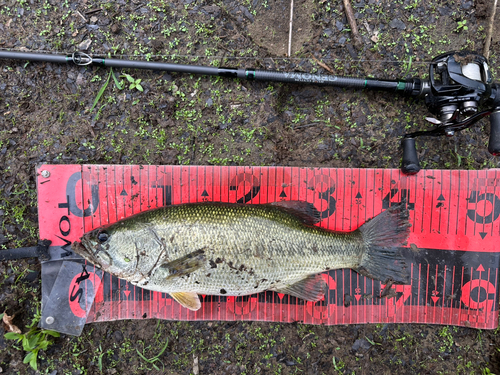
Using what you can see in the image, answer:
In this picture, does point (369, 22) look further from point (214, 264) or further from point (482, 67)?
point (214, 264)

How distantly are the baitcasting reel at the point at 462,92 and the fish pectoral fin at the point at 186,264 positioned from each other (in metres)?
2.66

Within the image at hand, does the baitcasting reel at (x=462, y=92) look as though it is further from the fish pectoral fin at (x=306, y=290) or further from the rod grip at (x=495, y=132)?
the fish pectoral fin at (x=306, y=290)

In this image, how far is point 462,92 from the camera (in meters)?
2.84

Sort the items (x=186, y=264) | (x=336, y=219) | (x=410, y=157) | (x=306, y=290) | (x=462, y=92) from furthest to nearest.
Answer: (x=336, y=219), (x=410, y=157), (x=306, y=290), (x=462, y=92), (x=186, y=264)

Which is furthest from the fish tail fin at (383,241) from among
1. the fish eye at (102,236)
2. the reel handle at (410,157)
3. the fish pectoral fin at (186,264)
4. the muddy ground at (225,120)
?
the fish eye at (102,236)

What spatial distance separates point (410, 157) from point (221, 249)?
220cm

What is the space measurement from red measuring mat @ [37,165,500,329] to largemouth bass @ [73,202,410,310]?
0.38m

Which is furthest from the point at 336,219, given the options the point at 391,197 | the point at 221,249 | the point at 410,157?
the point at 221,249

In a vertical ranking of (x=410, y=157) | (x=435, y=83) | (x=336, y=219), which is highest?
(x=435, y=83)

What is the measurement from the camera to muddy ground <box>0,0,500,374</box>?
3291 mm

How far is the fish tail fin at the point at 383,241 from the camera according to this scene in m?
3.04

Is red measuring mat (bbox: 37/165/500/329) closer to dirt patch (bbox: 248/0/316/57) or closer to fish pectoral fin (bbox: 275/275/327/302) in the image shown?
fish pectoral fin (bbox: 275/275/327/302)

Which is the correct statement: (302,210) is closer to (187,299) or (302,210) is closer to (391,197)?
(391,197)

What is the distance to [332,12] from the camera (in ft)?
11.0
